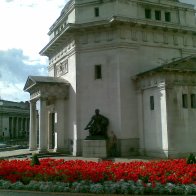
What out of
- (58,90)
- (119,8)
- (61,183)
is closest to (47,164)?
(61,183)

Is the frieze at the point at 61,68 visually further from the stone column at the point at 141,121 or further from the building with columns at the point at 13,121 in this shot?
the building with columns at the point at 13,121

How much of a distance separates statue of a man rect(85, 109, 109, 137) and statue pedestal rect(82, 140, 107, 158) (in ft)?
3.08

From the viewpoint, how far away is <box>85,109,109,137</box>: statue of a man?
93.7 ft

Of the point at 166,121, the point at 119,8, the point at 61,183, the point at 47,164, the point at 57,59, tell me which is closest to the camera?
the point at 61,183

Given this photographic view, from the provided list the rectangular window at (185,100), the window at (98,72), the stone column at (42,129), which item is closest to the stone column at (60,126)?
the stone column at (42,129)

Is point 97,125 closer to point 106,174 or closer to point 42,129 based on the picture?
point 42,129

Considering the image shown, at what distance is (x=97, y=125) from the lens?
94.6 feet

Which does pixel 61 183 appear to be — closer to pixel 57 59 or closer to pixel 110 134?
pixel 110 134

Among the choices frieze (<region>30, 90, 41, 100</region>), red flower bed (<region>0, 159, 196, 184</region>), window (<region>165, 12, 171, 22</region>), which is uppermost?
window (<region>165, 12, 171, 22</region>)

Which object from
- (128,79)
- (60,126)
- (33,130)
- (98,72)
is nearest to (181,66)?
(128,79)

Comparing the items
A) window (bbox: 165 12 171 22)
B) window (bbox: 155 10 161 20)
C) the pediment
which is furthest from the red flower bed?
window (bbox: 165 12 171 22)

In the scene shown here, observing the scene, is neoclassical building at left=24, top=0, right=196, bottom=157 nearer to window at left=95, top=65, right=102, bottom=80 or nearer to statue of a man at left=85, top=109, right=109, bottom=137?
window at left=95, top=65, right=102, bottom=80

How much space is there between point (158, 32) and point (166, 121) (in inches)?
406

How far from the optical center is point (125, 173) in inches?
532
